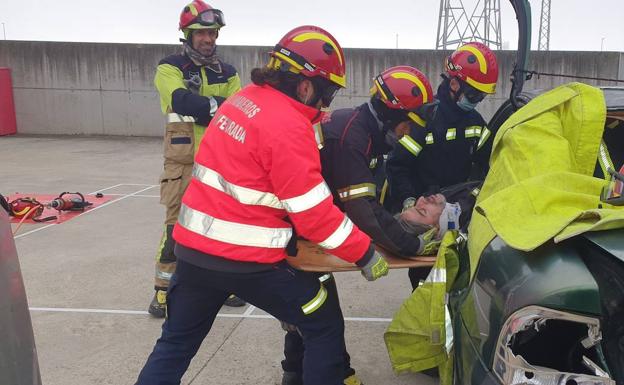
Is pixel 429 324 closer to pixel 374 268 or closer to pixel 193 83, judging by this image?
pixel 374 268

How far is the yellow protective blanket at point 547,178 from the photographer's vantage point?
1669 millimetres

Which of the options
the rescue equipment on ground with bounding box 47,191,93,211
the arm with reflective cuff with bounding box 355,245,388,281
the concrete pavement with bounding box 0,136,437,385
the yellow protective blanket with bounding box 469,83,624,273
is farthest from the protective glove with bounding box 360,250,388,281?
the rescue equipment on ground with bounding box 47,191,93,211

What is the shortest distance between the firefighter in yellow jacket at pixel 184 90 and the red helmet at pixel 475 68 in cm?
155

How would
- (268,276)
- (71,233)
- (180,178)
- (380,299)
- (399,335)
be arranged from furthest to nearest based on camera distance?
1. (71,233)
2. (380,299)
3. (180,178)
4. (399,335)
5. (268,276)

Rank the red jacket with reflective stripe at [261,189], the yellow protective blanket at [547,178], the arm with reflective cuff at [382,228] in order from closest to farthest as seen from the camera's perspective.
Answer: the yellow protective blanket at [547,178] < the red jacket with reflective stripe at [261,189] < the arm with reflective cuff at [382,228]

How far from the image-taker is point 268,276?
89.8 inches

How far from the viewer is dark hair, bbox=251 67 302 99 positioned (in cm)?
231

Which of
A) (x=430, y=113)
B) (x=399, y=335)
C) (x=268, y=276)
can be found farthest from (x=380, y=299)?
(x=268, y=276)

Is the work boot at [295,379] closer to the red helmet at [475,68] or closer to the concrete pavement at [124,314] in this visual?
the concrete pavement at [124,314]

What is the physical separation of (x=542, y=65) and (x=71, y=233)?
12.3 meters

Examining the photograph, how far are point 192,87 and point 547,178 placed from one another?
2643 mm

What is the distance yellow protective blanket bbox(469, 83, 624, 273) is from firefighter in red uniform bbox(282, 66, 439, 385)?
420mm

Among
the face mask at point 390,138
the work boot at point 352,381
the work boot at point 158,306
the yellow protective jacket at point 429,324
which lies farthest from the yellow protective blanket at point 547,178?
the work boot at point 158,306

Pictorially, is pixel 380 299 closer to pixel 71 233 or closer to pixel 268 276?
pixel 268 276
